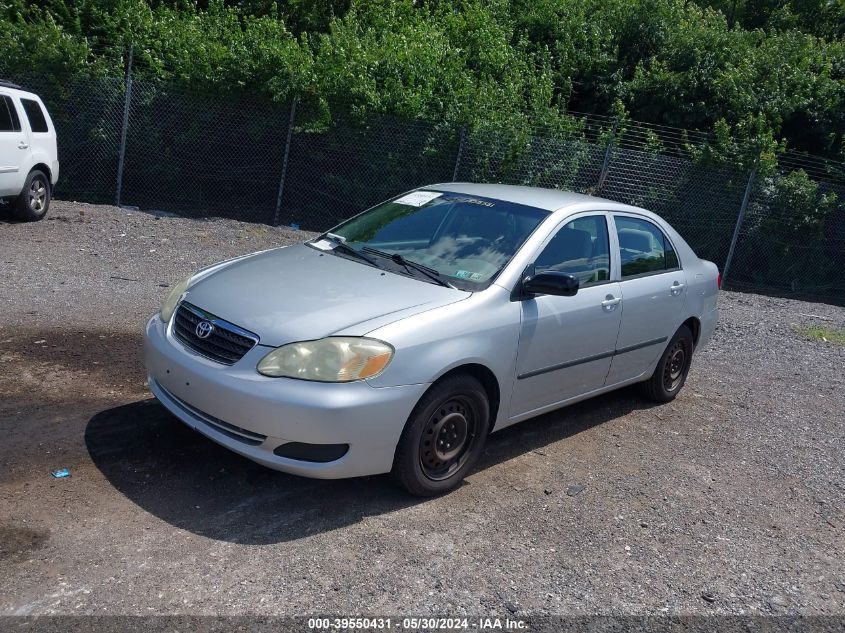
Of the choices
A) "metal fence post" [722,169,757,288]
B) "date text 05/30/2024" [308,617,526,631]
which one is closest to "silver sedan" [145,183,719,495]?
"date text 05/30/2024" [308,617,526,631]

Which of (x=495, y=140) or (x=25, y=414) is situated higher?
(x=495, y=140)

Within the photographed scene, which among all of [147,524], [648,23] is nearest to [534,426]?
[147,524]

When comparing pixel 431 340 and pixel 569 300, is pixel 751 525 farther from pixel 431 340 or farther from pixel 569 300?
pixel 431 340

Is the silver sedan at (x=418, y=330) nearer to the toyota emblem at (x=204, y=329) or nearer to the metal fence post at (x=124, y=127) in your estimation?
the toyota emblem at (x=204, y=329)

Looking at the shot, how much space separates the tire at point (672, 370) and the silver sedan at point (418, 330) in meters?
0.24

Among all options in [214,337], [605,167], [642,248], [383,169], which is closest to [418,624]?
[214,337]

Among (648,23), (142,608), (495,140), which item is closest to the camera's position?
(142,608)

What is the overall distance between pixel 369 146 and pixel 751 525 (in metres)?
10.8

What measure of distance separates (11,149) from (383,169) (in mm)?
5789

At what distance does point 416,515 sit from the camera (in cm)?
460

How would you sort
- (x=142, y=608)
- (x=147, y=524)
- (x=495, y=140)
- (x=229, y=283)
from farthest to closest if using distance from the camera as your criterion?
(x=495, y=140)
(x=229, y=283)
(x=147, y=524)
(x=142, y=608)

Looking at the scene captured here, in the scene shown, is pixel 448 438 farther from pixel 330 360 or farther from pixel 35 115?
pixel 35 115

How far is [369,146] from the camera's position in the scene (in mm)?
14641

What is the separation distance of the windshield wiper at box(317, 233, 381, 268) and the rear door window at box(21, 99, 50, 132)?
26.2 feet
